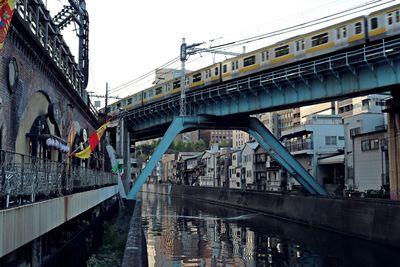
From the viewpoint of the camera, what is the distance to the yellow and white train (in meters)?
29.8

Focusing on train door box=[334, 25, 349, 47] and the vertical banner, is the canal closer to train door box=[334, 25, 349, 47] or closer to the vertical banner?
train door box=[334, 25, 349, 47]

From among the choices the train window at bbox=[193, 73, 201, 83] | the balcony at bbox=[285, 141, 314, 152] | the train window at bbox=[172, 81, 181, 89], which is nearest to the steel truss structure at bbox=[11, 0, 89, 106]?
the train window at bbox=[193, 73, 201, 83]

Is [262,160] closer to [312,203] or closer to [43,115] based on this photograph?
[312,203]

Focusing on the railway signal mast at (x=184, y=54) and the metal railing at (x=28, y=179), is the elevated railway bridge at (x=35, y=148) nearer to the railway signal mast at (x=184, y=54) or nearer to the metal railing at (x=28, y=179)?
the metal railing at (x=28, y=179)

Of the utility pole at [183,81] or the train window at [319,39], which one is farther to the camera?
the utility pole at [183,81]

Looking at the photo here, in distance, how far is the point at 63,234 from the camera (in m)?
21.4

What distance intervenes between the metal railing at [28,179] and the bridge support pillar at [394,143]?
83.8 ft

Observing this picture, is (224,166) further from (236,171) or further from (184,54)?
(184,54)

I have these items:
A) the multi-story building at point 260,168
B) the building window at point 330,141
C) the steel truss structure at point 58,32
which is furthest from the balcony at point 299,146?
the steel truss structure at point 58,32

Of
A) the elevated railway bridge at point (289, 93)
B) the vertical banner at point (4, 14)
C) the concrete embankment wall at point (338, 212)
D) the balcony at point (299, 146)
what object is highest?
the elevated railway bridge at point (289, 93)

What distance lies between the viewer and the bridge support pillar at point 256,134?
146ft

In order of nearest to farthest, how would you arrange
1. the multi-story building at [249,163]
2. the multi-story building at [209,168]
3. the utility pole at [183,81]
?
the utility pole at [183,81] → the multi-story building at [249,163] → the multi-story building at [209,168]

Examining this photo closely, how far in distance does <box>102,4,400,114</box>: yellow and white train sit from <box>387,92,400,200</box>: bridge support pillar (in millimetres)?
5302

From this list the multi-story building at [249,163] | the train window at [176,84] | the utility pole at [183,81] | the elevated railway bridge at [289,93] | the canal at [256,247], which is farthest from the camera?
the multi-story building at [249,163]
